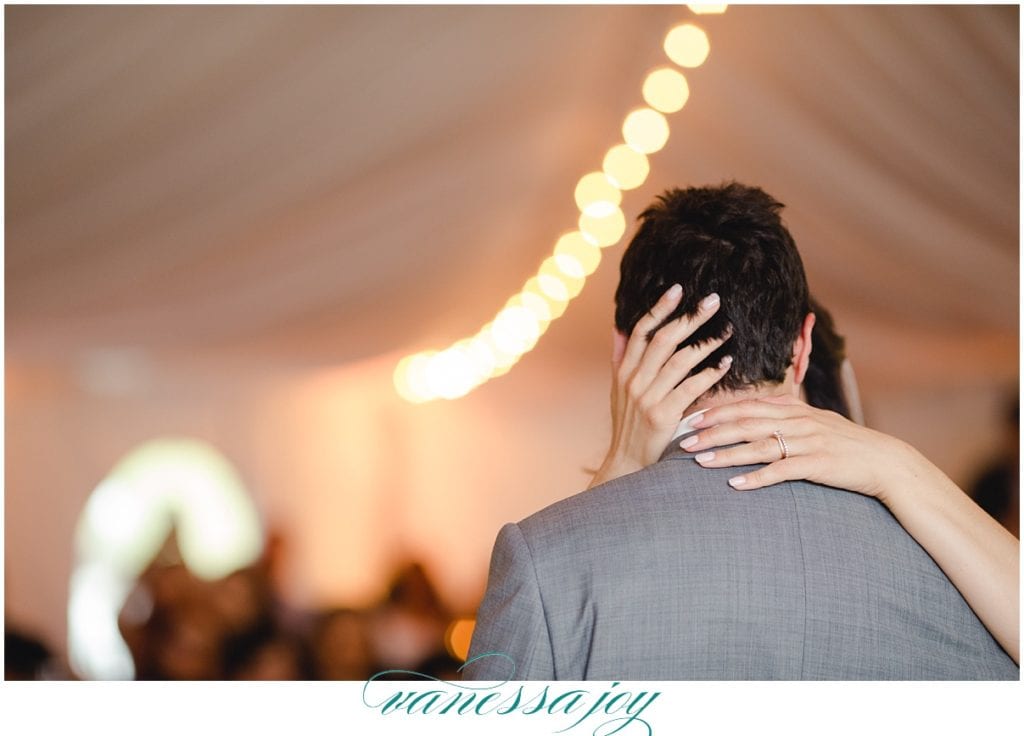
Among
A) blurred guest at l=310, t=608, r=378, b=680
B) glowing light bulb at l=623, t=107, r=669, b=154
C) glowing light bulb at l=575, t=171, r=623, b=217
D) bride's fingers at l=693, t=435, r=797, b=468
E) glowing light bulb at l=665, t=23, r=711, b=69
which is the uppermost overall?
glowing light bulb at l=665, t=23, r=711, b=69

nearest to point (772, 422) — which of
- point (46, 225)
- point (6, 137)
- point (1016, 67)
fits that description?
point (1016, 67)

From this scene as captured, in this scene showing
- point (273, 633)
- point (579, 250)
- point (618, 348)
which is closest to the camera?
point (618, 348)

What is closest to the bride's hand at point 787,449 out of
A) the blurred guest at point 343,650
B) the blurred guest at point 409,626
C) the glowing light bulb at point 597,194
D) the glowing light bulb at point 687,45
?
the glowing light bulb at point 687,45

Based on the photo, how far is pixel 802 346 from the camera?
56.0 inches

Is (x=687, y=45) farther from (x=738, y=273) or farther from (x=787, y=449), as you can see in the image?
(x=787, y=449)

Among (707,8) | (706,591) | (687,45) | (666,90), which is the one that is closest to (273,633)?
(666,90)

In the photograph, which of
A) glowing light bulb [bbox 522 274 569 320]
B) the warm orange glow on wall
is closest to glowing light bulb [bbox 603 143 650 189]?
glowing light bulb [bbox 522 274 569 320]

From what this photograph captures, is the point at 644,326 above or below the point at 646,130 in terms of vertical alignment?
below

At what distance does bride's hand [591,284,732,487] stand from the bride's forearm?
29 cm

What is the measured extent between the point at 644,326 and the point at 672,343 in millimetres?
58

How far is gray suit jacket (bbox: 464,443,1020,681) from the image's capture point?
3.92 ft

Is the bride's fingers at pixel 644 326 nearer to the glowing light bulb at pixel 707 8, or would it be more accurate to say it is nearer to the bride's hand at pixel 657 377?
the bride's hand at pixel 657 377

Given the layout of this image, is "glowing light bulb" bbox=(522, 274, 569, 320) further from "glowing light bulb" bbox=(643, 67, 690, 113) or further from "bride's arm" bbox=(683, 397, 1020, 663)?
"bride's arm" bbox=(683, 397, 1020, 663)
